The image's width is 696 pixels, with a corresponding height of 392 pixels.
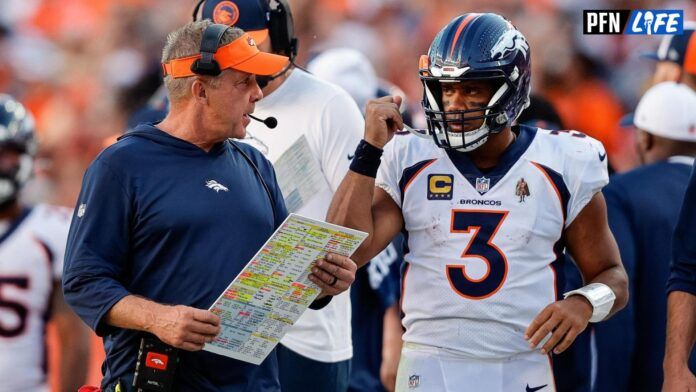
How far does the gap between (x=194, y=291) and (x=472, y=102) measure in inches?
45.3

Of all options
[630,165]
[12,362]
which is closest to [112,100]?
[630,165]

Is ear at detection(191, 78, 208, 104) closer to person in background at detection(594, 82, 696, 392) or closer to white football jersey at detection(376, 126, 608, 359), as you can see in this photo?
white football jersey at detection(376, 126, 608, 359)

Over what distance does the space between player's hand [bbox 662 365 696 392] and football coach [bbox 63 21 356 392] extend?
1.18m

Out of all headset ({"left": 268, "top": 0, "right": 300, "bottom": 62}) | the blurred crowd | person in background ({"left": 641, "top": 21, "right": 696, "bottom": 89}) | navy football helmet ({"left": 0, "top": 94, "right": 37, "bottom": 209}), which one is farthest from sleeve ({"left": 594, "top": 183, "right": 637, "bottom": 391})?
the blurred crowd

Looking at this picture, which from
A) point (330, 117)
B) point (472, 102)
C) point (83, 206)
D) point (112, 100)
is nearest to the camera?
point (83, 206)

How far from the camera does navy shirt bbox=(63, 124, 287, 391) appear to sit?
163 inches

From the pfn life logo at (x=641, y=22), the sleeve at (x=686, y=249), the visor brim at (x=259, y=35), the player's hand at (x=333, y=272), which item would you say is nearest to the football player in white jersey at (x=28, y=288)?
the visor brim at (x=259, y=35)

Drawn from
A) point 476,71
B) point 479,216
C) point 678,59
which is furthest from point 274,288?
point 678,59

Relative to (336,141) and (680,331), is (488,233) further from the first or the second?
(336,141)

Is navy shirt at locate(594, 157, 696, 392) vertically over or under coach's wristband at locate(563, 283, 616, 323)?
under

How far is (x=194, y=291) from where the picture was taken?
13.8 feet

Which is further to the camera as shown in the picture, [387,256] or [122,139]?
[387,256]

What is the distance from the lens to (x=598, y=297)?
173 inches

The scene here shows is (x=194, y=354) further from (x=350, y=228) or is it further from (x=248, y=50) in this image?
(x=248, y=50)
